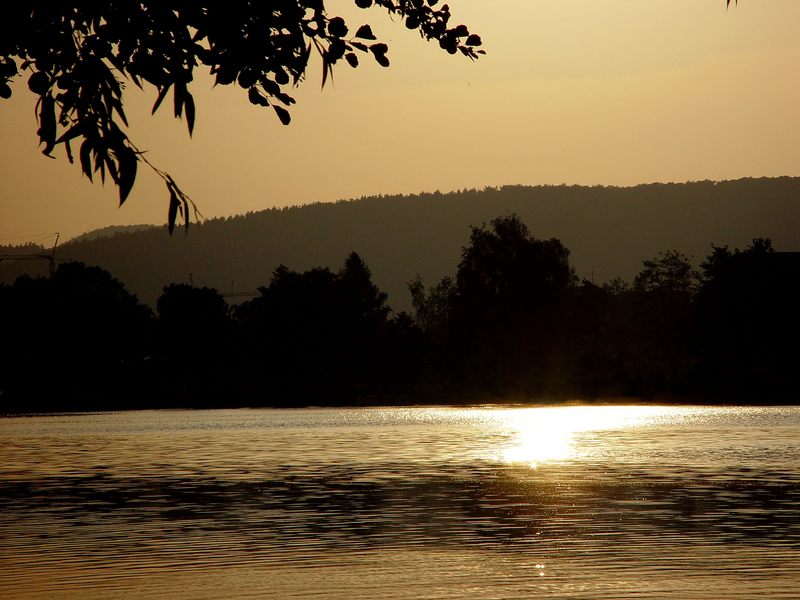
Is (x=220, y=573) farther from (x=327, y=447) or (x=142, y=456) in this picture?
(x=327, y=447)

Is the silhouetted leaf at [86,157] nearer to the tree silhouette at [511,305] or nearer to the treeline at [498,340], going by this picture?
the treeline at [498,340]

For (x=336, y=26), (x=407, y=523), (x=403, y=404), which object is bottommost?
(x=407, y=523)

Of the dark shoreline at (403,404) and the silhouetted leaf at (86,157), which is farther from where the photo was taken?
the dark shoreline at (403,404)

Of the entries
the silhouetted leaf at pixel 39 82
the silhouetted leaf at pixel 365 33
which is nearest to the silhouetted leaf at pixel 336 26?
the silhouetted leaf at pixel 365 33

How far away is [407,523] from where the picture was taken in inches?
962

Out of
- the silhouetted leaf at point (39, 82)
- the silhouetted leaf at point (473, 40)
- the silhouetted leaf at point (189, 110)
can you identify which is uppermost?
the silhouetted leaf at point (473, 40)

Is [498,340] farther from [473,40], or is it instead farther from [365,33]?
[365,33]

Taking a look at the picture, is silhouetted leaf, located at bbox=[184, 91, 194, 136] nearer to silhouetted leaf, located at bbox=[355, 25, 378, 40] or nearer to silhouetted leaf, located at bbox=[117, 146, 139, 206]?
silhouetted leaf, located at bbox=[117, 146, 139, 206]

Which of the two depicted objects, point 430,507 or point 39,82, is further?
point 430,507

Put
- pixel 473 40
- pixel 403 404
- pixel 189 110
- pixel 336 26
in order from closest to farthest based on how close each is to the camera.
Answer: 1. pixel 189 110
2. pixel 336 26
3. pixel 473 40
4. pixel 403 404

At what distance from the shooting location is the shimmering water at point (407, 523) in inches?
682

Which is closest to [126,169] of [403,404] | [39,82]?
[39,82]

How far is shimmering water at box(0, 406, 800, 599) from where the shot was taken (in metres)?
17.3

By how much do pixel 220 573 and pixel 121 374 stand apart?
171421mm
